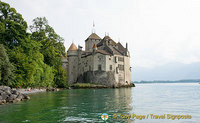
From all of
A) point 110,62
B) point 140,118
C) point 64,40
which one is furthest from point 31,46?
point 110,62

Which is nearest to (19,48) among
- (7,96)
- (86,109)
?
(7,96)

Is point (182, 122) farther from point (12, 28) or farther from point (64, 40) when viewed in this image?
point (64, 40)

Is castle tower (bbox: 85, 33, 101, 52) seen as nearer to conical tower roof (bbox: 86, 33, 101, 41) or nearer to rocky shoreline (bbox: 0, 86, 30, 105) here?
conical tower roof (bbox: 86, 33, 101, 41)

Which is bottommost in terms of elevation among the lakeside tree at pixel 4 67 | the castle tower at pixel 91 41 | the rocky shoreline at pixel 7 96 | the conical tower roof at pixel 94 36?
the rocky shoreline at pixel 7 96

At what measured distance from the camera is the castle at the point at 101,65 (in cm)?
6800

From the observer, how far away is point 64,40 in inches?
2148

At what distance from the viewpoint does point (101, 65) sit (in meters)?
68.1

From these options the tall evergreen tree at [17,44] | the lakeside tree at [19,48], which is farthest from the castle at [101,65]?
the tall evergreen tree at [17,44]

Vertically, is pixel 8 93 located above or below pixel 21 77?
below

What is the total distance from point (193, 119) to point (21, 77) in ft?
84.7

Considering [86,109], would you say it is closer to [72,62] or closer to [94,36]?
[72,62]

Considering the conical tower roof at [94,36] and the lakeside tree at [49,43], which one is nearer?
the lakeside tree at [49,43]

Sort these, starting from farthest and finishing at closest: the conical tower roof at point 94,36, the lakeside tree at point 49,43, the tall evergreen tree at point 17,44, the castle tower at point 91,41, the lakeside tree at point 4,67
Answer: the conical tower roof at point 94,36 < the castle tower at point 91,41 < the lakeside tree at point 49,43 < the tall evergreen tree at point 17,44 < the lakeside tree at point 4,67

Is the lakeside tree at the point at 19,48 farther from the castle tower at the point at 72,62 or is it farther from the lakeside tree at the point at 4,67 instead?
the castle tower at the point at 72,62
